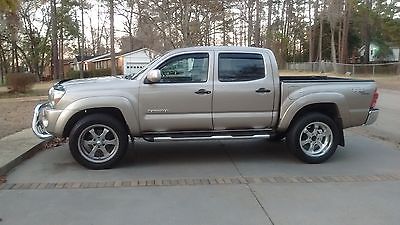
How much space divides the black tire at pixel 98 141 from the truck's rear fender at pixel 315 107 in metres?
2.56

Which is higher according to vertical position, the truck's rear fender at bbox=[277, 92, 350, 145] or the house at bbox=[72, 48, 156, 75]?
the house at bbox=[72, 48, 156, 75]

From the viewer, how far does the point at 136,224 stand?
15.1 feet

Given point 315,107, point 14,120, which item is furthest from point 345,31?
point 315,107

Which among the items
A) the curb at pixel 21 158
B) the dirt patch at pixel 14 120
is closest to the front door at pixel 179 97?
the curb at pixel 21 158

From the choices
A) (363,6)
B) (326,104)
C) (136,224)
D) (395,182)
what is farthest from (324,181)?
(363,6)

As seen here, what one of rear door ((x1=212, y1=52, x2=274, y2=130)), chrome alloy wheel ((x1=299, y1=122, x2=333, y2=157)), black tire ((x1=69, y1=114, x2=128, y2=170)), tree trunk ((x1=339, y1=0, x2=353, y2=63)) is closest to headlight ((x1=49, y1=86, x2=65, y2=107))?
black tire ((x1=69, y1=114, x2=128, y2=170))

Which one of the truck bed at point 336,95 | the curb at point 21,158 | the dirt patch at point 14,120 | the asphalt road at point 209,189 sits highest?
the truck bed at point 336,95

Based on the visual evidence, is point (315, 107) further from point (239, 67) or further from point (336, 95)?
point (239, 67)

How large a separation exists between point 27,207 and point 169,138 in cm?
258

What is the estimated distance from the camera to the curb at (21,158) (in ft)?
21.9

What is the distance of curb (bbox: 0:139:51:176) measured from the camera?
6661mm

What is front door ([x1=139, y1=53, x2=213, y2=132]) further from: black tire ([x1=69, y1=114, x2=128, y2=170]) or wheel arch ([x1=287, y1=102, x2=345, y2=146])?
wheel arch ([x1=287, y1=102, x2=345, y2=146])

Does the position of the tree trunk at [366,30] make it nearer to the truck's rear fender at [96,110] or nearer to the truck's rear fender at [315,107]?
the truck's rear fender at [315,107]

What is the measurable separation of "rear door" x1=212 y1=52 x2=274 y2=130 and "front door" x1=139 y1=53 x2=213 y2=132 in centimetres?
15
